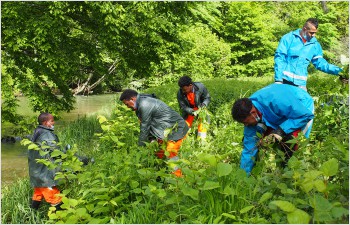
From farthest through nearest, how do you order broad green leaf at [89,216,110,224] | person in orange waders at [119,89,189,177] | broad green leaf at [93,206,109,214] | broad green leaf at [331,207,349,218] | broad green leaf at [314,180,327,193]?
1. person in orange waders at [119,89,189,177]
2. broad green leaf at [93,206,109,214]
3. broad green leaf at [89,216,110,224]
4. broad green leaf at [314,180,327,193]
5. broad green leaf at [331,207,349,218]

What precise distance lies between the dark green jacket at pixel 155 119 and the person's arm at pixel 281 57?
150cm

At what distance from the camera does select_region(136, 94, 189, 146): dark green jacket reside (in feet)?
17.6

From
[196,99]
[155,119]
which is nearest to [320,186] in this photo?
[155,119]

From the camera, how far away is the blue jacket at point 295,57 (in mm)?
5965

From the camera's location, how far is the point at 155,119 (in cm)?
557

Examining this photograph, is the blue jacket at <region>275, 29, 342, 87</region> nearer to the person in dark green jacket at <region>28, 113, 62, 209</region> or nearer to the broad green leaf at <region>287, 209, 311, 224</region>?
the person in dark green jacket at <region>28, 113, 62, 209</region>

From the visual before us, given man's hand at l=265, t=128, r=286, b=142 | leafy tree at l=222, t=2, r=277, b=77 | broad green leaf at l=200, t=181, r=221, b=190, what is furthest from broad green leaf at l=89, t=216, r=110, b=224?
leafy tree at l=222, t=2, r=277, b=77

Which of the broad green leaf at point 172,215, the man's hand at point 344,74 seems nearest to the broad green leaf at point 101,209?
the broad green leaf at point 172,215

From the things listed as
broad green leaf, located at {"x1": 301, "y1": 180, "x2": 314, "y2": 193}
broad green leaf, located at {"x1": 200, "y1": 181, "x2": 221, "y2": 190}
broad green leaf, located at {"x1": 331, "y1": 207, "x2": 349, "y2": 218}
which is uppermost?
broad green leaf, located at {"x1": 301, "y1": 180, "x2": 314, "y2": 193}

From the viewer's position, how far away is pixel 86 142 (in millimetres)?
9617

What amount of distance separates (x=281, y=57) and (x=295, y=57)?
20cm

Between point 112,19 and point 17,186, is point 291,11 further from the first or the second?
point 17,186

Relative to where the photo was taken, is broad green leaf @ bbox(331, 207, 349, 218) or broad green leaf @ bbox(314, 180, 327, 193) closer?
broad green leaf @ bbox(331, 207, 349, 218)

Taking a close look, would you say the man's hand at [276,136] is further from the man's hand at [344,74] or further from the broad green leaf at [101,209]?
the broad green leaf at [101,209]
